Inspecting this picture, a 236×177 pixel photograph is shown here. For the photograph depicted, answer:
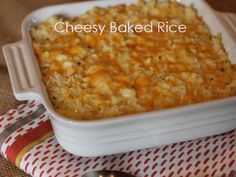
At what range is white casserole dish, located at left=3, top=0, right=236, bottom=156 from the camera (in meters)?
0.91

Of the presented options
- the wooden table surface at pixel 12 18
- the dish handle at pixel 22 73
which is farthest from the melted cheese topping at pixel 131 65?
the wooden table surface at pixel 12 18

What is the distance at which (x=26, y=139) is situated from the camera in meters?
1.05

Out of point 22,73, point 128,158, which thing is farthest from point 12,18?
point 128,158

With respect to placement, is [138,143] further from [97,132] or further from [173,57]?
[173,57]

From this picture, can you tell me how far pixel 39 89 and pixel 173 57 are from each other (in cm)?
35

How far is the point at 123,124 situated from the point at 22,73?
0.89 ft

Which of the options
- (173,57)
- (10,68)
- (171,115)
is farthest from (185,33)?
(10,68)

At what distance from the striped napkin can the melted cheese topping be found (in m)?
0.11

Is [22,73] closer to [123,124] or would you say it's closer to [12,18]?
[123,124]

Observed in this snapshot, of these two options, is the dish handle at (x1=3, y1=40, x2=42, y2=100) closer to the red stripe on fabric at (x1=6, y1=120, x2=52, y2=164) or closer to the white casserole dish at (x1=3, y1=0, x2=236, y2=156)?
the white casserole dish at (x1=3, y1=0, x2=236, y2=156)

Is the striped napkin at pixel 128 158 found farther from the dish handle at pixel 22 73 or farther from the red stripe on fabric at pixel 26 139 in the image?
the dish handle at pixel 22 73

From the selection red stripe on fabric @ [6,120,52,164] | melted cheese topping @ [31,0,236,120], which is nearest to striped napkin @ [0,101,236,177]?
red stripe on fabric @ [6,120,52,164]

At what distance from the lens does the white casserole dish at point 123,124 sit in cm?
91

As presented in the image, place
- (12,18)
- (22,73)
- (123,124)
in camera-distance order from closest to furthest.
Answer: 1. (123,124)
2. (22,73)
3. (12,18)
